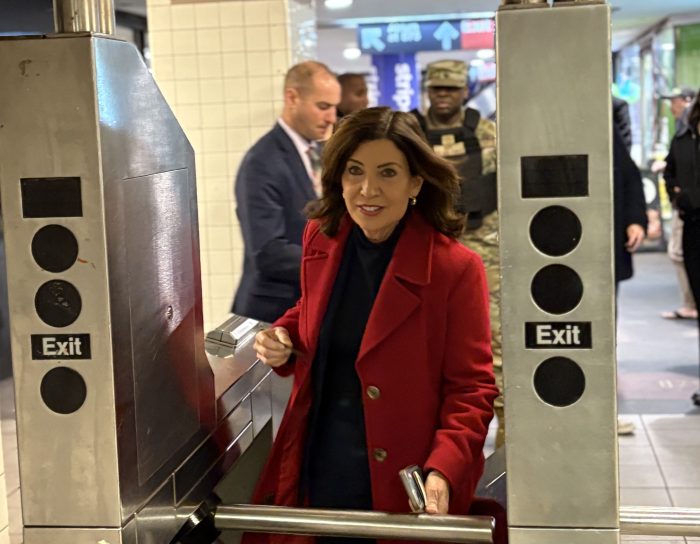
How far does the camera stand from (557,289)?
1.45m

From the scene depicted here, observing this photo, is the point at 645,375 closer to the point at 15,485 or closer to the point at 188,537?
the point at 15,485

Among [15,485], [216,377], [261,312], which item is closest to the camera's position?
[216,377]

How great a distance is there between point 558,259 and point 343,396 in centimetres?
73

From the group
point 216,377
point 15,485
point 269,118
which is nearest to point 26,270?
point 216,377

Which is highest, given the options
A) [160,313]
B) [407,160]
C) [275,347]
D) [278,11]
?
[278,11]

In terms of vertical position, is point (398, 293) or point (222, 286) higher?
point (398, 293)

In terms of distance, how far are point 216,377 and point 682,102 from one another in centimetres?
692

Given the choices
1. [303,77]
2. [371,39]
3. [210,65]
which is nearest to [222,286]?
[210,65]

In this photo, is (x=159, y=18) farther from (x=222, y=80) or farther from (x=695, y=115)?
(x=695, y=115)

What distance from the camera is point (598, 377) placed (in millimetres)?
1473

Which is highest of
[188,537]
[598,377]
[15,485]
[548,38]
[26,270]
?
[548,38]

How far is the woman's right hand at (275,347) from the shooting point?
6.70 ft

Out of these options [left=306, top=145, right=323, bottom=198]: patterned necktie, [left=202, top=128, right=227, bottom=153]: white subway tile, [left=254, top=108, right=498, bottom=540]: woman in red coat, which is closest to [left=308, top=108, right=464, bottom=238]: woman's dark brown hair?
[left=254, top=108, right=498, bottom=540]: woman in red coat

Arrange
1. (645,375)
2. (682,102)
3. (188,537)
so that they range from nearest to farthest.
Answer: (188,537)
(645,375)
(682,102)
